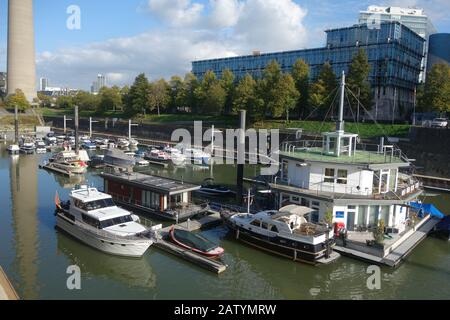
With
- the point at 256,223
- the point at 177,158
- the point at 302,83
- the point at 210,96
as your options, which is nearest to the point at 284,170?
the point at 256,223

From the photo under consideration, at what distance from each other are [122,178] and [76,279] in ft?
42.3

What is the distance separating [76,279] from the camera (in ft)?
63.5

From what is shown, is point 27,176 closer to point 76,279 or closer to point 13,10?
point 76,279

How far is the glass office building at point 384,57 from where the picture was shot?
77.9m

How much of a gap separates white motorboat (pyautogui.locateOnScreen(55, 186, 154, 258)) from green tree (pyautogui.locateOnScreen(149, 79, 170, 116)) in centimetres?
7621

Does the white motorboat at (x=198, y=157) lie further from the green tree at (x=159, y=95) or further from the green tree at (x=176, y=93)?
the green tree at (x=159, y=95)

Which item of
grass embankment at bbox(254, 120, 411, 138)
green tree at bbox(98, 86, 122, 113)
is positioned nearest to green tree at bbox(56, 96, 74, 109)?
green tree at bbox(98, 86, 122, 113)

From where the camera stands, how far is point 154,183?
2997cm

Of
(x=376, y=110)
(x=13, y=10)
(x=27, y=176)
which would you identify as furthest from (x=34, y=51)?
(x=376, y=110)

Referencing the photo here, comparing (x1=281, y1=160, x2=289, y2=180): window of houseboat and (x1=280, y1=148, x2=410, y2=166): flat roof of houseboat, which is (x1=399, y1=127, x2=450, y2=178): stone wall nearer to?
(x1=280, y1=148, x2=410, y2=166): flat roof of houseboat

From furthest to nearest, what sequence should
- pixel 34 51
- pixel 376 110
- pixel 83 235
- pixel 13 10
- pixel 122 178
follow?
pixel 34 51 < pixel 13 10 < pixel 376 110 < pixel 122 178 < pixel 83 235

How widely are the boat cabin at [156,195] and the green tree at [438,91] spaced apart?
44.8 metres

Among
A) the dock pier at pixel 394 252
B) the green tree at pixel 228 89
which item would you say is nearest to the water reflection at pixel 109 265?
the dock pier at pixel 394 252

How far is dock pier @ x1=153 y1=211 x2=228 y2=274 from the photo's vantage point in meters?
20.7
